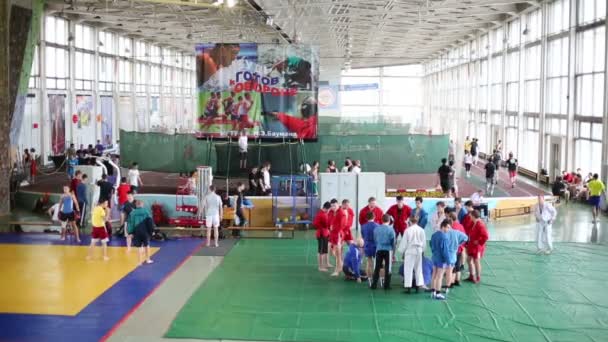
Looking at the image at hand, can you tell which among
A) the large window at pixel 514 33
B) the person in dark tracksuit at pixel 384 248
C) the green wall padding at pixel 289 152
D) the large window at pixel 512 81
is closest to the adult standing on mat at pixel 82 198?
the green wall padding at pixel 289 152

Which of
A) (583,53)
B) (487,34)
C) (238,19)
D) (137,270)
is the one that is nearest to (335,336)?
(137,270)

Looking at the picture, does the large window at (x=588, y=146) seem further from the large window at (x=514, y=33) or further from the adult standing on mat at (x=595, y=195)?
the large window at (x=514, y=33)

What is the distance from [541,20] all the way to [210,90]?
17370mm

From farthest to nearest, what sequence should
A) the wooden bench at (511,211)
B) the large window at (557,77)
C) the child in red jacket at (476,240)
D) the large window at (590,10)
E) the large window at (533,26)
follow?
the large window at (533,26) < the large window at (557,77) < the large window at (590,10) < the wooden bench at (511,211) < the child in red jacket at (476,240)

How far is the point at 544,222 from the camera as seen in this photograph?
17078 mm

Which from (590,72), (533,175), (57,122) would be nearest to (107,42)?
(57,122)

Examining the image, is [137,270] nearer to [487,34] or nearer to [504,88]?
[504,88]

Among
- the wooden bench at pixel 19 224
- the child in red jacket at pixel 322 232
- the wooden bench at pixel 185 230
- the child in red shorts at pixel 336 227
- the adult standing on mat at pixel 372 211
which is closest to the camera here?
the adult standing on mat at pixel 372 211

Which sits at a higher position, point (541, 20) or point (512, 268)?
point (541, 20)

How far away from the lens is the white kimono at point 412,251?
13.2 meters

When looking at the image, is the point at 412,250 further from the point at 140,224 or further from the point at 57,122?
the point at 57,122

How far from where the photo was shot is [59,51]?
131 feet

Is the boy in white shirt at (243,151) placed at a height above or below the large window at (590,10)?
below

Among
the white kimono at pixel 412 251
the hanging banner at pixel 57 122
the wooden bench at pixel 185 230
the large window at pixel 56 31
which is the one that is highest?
the large window at pixel 56 31
